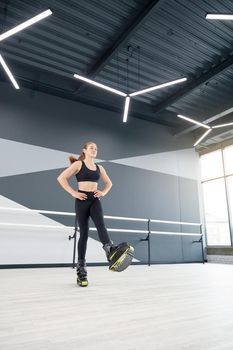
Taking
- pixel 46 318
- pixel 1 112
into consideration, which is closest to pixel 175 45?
pixel 1 112

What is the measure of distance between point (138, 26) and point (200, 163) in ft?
14.1

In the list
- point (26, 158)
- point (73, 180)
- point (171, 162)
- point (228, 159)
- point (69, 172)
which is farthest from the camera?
point (228, 159)

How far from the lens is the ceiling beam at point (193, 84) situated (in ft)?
13.9

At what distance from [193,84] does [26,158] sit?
326 centimetres

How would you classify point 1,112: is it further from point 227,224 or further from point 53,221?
point 227,224

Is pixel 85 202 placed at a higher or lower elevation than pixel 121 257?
higher

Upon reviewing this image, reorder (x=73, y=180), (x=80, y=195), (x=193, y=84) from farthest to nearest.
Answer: (x=193, y=84)
(x=73, y=180)
(x=80, y=195)

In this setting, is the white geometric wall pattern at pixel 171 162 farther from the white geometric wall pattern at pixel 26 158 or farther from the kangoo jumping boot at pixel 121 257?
the kangoo jumping boot at pixel 121 257

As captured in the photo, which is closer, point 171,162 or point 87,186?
point 87,186

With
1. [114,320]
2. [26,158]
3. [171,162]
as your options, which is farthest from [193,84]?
[114,320]

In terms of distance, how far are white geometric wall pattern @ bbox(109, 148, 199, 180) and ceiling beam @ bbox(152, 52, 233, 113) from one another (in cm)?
106

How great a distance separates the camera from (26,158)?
4.43 metres

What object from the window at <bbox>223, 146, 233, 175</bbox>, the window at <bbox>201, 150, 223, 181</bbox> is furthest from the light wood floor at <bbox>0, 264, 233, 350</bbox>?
the window at <bbox>201, 150, 223, 181</bbox>

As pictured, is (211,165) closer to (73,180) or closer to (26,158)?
(73,180)
